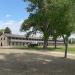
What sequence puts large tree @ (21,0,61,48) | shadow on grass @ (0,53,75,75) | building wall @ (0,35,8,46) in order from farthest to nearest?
building wall @ (0,35,8,46) < large tree @ (21,0,61,48) < shadow on grass @ (0,53,75,75)

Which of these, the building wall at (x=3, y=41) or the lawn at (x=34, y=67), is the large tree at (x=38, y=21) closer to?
the lawn at (x=34, y=67)

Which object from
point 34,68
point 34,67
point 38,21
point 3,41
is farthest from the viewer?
point 3,41

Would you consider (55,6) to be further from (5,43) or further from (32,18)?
(5,43)

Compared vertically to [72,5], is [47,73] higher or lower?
lower

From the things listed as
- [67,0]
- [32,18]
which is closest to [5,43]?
[32,18]

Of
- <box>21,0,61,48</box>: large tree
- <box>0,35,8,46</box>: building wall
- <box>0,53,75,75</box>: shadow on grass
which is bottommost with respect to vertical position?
<box>0,53,75,75</box>: shadow on grass

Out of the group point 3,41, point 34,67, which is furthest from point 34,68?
point 3,41

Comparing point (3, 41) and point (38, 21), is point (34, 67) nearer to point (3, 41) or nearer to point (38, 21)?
point (38, 21)

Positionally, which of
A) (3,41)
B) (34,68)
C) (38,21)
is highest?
(38,21)

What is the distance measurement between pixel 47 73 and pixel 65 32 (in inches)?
488

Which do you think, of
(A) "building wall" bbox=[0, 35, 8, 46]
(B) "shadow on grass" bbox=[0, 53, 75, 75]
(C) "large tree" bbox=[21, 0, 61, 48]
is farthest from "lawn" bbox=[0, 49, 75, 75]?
(A) "building wall" bbox=[0, 35, 8, 46]

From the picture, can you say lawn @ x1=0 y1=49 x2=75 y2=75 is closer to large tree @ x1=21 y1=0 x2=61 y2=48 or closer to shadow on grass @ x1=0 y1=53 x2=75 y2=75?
shadow on grass @ x1=0 y1=53 x2=75 y2=75

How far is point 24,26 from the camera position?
71.4 metres

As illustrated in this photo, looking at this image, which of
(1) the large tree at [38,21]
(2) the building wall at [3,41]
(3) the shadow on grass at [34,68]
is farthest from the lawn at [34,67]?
(2) the building wall at [3,41]
